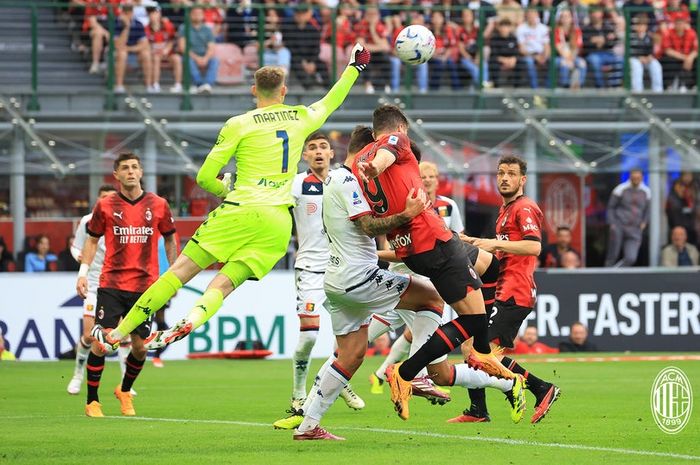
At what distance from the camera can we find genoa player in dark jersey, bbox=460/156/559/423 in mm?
11383

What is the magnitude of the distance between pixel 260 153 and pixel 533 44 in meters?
16.5

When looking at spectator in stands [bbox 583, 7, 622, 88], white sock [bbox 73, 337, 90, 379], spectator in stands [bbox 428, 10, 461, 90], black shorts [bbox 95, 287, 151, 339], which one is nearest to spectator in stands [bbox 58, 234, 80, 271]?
white sock [bbox 73, 337, 90, 379]

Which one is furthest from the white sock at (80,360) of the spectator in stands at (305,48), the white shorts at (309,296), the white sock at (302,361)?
the spectator in stands at (305,48)

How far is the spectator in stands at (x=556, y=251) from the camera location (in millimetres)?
23578

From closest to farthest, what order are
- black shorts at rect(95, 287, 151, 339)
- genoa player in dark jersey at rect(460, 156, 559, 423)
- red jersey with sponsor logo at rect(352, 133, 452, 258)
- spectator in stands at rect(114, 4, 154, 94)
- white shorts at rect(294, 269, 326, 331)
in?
red jersey with sponsor logo at rect(352, 133, 452, 258) < genoa player in dark jersey at rect(460, 156, 559, 423) < black shorts at rect(95, 287, 151, 339) < white shorts at rect(294, 269, 326, 331) < spectator in stands at rect(114, 4, 154, 94)

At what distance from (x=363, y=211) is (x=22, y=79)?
16.6 metres

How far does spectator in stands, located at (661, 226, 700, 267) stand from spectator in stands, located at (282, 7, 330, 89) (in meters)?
6.66

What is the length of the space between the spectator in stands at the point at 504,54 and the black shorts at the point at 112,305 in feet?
49.0

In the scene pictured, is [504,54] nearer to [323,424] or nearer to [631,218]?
[631,218]

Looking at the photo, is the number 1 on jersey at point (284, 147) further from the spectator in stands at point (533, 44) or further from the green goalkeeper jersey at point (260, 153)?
the spectator in stands at point (533, 44)

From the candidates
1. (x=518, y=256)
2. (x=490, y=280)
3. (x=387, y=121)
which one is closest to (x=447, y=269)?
(x=387, y=121)

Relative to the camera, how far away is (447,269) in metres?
10.0

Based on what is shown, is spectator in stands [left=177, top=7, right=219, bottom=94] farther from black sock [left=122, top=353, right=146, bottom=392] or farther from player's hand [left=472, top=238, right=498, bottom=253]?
player's hand [left=472, top=238, right=498, bottom=253]

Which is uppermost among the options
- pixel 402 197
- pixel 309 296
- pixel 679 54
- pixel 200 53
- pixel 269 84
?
pixel 679 54
